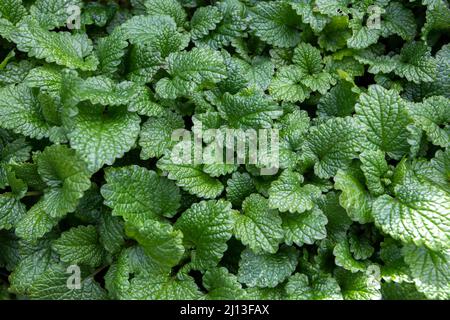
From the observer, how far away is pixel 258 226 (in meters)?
2.34

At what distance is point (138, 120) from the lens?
2.43 m

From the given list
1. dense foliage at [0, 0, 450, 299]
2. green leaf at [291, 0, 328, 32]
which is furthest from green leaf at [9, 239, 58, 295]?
green leaf at [291, 0, 328, 32]

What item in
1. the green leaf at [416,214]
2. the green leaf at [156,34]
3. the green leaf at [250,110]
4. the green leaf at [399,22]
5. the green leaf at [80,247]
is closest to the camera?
the green leaf at [416,214]

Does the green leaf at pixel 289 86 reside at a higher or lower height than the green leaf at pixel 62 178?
higher

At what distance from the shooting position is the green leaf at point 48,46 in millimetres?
2436

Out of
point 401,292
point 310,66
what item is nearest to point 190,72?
point 310,66

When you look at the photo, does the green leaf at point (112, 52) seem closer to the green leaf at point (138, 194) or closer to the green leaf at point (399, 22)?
the green leaf at point (138, 194)

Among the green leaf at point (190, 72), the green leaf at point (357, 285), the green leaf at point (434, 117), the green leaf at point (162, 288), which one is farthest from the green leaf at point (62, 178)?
the green leaf at point (434, 117)

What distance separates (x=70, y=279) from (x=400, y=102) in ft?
5.79

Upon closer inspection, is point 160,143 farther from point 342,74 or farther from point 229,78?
point 342,74

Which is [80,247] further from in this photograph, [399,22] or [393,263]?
[399,22]

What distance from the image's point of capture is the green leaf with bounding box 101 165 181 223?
2328 mm
